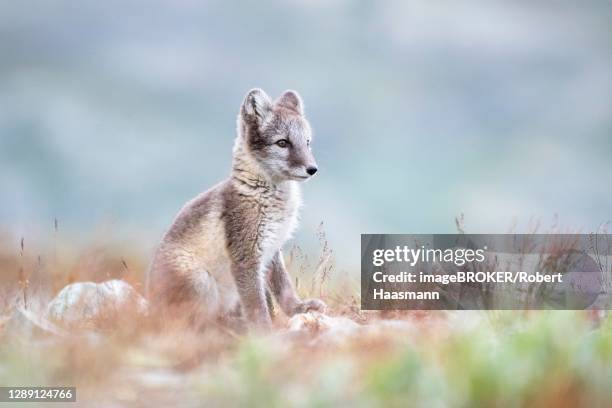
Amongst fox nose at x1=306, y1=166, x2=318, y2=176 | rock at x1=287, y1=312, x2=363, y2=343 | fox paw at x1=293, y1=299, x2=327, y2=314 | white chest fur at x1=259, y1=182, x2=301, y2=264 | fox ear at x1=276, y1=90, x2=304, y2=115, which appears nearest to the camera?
rock at x1=287, y1=312, x2=363, y2=343

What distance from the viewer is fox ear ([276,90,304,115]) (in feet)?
23.5

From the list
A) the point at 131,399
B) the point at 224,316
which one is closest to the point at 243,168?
the point at 224,316

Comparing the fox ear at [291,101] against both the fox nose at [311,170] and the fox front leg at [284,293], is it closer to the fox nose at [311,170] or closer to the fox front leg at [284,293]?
the fox nose at [311,170]

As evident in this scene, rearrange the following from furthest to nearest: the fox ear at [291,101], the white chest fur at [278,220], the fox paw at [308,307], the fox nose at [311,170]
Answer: the fox paw at [308,307], the fox ear at [291,101], the white chest fur at [278,220], the fox nose at [311,170]

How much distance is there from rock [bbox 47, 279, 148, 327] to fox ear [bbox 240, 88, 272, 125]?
1.86m

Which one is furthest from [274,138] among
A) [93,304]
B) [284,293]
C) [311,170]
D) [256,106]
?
[93,304]

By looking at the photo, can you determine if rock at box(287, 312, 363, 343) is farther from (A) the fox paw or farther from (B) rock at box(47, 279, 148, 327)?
(B) rock at box(47, 279, 148, 327)

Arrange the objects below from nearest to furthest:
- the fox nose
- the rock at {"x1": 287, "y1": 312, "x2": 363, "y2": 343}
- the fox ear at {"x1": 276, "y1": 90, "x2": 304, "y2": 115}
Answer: the rock at {"x1": 287, "y1": 312, "x2": 363, "y2": 343} → the fox nose → the fox ear at {"x1": 276, "y1": 90, "x2": 304, "y2": 115}

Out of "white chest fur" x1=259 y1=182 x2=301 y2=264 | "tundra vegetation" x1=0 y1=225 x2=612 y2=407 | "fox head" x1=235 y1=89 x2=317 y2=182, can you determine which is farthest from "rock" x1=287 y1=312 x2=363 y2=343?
"fox head" x1=235 y1=89 x2=317 y2=182

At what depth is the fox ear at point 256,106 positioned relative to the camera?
22.6ft

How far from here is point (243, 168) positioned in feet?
23.2

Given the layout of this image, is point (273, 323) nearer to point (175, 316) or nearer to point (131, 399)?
point (175, 316)

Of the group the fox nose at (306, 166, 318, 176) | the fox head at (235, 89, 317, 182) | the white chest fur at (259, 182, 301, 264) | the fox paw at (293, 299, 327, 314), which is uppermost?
the fox head at (235, 89, 317, 182)

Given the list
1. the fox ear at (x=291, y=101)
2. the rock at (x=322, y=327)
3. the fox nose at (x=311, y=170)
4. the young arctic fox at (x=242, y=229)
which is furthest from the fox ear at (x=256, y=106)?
the rock at (x=322, y=327)
